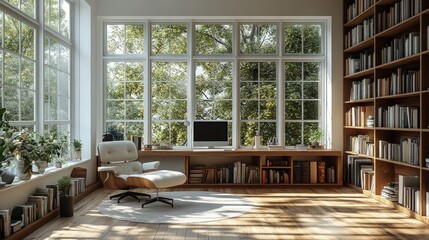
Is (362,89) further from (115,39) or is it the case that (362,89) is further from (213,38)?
(115,39)

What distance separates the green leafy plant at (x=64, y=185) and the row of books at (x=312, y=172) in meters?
3.79

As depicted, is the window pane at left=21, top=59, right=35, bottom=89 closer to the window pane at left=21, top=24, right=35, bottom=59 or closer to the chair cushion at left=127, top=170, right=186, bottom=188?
the window pane at left=21, top=24, right=35, bottom=59

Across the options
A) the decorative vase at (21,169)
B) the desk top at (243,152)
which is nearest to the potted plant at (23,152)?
the decorative vase at (21,169)

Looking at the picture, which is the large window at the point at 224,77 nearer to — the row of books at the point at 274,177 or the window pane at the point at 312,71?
the window pane at the point at 312,71

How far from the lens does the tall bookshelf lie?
16.7ft

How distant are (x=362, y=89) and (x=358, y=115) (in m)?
0.42

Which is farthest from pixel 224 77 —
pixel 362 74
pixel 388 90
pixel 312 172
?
pixel 388 90

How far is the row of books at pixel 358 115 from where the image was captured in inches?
273

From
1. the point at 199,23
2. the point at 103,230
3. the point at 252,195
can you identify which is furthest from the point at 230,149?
the point at 103,230

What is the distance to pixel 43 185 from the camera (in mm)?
5340

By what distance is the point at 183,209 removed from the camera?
5625 mm

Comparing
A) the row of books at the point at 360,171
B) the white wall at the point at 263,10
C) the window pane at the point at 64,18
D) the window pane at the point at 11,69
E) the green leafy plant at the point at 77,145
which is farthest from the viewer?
the white wall at the point at 263,10

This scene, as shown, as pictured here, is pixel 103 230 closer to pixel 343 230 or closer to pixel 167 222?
pixel 167 222

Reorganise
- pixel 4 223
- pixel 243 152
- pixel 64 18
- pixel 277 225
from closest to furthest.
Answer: pixel 4 223 < pixel 277 225 < pixel 64 18 < pixel 243 152
